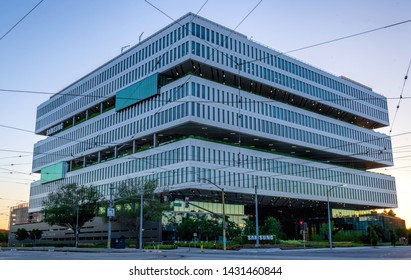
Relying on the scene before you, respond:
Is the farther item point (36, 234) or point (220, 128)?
point (36, 234)

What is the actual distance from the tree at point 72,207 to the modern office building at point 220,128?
7.10 metres

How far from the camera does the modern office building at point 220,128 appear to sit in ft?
250

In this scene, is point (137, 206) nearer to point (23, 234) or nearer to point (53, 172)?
point (53, 172)

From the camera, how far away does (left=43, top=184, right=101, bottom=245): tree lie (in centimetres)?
7831

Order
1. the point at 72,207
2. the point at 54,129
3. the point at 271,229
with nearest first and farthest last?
1. the point at 271,229
2. the point at 72,207
3. the point at 54,129

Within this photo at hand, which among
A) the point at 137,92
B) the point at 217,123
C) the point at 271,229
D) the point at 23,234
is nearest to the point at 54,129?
the point at 23,234

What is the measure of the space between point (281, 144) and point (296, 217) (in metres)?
26.3

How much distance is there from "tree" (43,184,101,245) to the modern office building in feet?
23.3

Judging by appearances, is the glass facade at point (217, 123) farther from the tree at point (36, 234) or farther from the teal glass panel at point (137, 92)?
the tree at point (36, 234)

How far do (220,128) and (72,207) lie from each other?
28.8m

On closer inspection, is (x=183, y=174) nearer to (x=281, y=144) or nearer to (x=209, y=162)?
(x=209, y=162)

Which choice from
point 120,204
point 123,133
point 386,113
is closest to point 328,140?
point 386,113

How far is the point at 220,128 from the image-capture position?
7694 centimetres

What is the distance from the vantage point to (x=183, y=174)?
7331 cm
